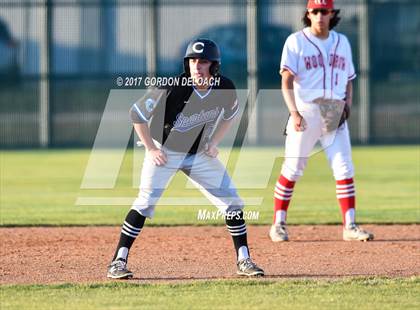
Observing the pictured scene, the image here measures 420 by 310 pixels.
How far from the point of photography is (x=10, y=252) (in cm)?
1010

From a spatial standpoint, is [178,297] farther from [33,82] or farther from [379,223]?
[33,82]

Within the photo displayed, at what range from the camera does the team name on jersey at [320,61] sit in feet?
35.2

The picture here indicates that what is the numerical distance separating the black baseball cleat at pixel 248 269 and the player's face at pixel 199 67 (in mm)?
1598

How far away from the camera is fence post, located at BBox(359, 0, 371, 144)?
2889 cm

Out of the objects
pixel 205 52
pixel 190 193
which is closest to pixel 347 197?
pixel 205 52

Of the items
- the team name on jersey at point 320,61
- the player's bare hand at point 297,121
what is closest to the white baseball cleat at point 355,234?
the player's bare hand at point 297,121

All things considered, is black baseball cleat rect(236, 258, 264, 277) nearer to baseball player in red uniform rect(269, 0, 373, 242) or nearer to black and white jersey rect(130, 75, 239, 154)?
black and white jersey rect(130, 75, 239, 154)

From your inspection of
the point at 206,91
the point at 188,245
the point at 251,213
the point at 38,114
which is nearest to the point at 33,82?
the point at 38,114

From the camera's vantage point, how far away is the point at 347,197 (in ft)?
35.6

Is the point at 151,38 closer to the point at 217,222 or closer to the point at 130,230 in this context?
the point at 217,222

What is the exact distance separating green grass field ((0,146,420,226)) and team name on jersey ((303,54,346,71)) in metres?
2.58

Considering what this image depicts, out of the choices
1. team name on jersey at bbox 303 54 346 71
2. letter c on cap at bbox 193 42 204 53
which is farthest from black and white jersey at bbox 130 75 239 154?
team name on jersey at bbox 303 54 346 71

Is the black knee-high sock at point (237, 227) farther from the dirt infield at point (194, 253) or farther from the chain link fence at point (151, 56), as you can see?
the chain link fence at point (151, 56)

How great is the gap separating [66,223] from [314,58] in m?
4.03
